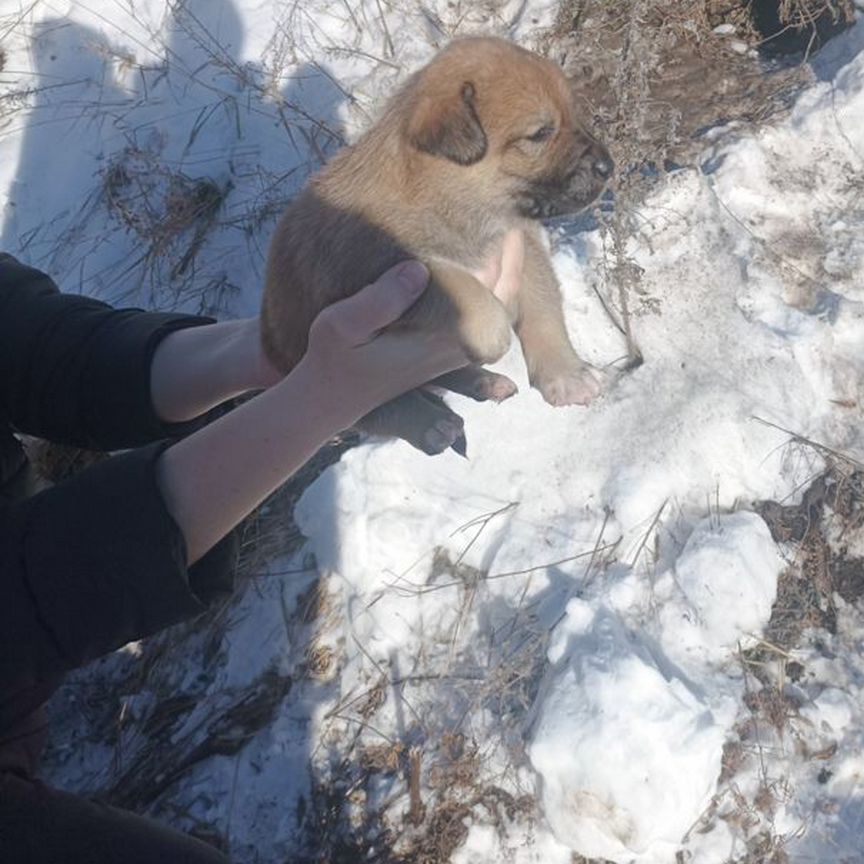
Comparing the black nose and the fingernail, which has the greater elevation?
the fingernail

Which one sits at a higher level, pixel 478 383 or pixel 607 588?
pixel 478 383

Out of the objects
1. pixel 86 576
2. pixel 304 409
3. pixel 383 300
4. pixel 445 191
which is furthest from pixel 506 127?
pixel 86 576

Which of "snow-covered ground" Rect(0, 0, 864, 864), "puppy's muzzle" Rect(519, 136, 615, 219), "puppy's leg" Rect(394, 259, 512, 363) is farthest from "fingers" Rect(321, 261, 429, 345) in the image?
"snow-covered ground" Rect(0, 0, 864, 864)

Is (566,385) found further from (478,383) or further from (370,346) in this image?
(370,346)

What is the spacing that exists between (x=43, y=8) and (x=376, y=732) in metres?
4.12

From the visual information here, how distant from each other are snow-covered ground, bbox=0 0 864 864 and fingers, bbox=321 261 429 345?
990 mm

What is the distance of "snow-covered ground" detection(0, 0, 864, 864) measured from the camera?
8.43 feet

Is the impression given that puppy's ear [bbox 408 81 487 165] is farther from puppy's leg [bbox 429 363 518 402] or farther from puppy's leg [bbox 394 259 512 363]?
puppy's leg [bbox 429 363 518 402]

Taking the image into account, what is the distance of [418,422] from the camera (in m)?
2.87

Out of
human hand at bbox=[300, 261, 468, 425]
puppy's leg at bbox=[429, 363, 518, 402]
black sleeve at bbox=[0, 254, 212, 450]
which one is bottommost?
puppy's leg at bbox=[429, 363, 518, 402]

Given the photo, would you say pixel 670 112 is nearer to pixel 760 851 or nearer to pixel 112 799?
pixel 760 851

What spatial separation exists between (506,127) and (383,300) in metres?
0.66

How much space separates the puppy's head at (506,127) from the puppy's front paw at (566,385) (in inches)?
24.2

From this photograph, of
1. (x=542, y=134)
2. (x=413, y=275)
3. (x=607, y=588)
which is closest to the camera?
(x=413, y=275)
